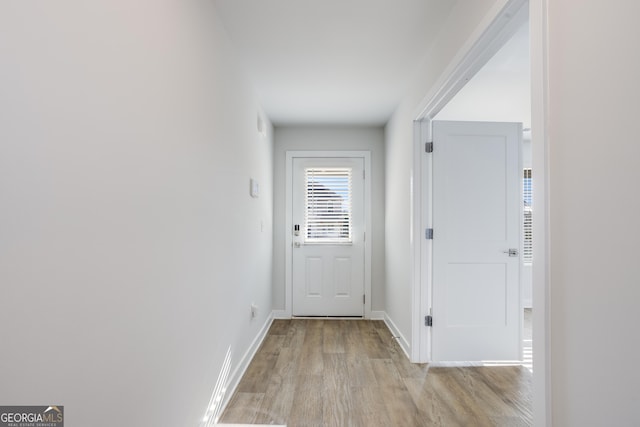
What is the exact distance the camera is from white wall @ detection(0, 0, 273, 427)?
740 millimetres

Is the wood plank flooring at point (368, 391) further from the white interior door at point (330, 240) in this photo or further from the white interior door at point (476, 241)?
the white interior door at point (330, 240)

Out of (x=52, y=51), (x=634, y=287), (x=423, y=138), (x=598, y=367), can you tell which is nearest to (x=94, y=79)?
(x=52, y=51)

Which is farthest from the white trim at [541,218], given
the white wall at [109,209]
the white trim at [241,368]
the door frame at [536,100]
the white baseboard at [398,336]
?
the white baseboard at [398,336]

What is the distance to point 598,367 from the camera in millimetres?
968

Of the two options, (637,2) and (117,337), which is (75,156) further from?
(637,2)

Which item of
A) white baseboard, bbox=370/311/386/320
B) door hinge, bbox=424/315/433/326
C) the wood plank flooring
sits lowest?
white baseboard, bbox=370/311/386/320

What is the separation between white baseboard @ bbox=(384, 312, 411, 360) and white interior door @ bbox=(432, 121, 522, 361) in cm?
25

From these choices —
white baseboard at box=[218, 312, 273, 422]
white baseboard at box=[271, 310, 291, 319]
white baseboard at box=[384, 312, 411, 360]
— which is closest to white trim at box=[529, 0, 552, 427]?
white baseboard at box=[218, 312, 273, 422]

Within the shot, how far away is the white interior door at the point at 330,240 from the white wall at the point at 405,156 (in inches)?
15.6

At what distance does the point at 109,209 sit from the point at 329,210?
3427 millimetres

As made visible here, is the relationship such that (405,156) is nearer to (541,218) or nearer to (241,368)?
(541,218)

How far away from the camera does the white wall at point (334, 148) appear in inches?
171

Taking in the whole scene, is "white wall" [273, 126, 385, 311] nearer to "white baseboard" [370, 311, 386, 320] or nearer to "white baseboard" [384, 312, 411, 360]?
"white baseboard" [370, 311, 386, 320]

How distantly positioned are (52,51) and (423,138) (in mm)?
2591
